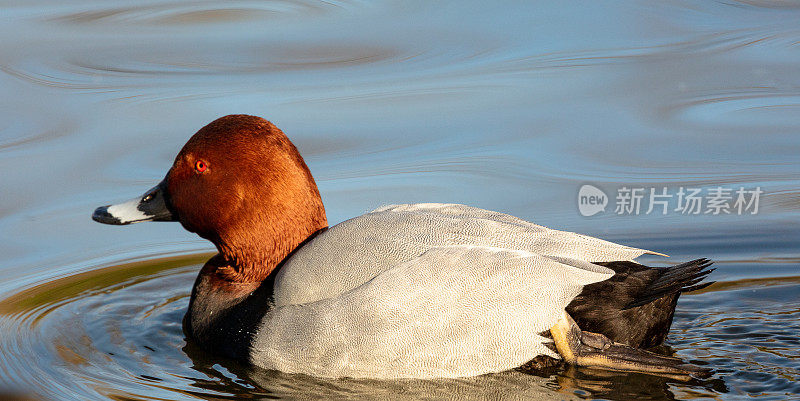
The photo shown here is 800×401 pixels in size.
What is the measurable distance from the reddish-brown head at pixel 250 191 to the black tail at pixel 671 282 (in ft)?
5.57

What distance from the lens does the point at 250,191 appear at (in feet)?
18.6

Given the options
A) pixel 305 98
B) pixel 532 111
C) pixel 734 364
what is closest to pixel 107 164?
pixel 305 98

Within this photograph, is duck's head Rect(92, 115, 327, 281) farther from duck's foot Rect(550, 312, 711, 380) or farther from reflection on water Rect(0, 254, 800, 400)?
duck's foot Rect(550, 312, 711, 380)

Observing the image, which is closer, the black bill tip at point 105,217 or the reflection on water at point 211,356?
the reflection on water at point 211,356

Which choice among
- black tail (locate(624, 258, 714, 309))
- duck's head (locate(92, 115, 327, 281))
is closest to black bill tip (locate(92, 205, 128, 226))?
duck's head (locate(92, 115, 327, 281))

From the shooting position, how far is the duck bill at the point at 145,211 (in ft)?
19.5

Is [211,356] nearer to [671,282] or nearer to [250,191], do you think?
[250,191]

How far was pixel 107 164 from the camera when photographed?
27.9 feet

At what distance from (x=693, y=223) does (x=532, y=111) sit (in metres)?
2.03

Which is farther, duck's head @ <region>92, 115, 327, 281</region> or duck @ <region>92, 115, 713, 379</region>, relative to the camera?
duck's head @ <region>92, 115, 327, 281</region>

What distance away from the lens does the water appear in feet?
18.6

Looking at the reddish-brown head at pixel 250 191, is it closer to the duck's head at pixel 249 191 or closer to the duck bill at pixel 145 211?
the duck's head at pixel 249 191

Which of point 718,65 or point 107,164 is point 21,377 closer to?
point 107,164

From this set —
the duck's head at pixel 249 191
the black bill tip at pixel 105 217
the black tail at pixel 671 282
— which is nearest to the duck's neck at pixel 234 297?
the duck's head at pixel 249 191
